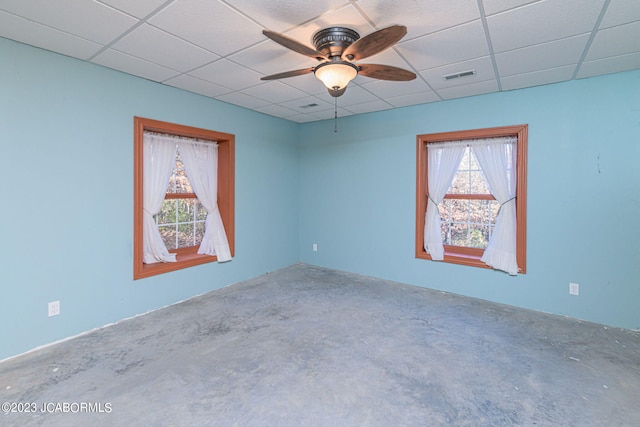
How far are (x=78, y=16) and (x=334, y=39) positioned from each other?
173 cm

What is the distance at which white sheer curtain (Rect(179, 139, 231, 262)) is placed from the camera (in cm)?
386

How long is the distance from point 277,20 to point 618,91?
3320mm

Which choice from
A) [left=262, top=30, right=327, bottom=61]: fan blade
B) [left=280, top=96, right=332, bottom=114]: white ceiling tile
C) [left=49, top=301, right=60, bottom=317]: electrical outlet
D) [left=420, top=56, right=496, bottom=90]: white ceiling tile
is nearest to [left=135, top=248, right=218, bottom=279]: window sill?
[left=49, top=301, right=60, bottom=317]: electrical outlet

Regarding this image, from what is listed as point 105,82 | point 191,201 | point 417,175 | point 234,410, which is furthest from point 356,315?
point 105,82

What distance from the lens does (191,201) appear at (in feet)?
13.1

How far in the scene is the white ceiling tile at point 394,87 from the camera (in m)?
3.13

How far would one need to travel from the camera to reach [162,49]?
2.43 meters

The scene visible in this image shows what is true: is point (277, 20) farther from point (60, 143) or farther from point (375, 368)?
point (375, 368)

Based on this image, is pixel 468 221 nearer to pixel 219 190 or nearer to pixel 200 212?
pixel 219 190

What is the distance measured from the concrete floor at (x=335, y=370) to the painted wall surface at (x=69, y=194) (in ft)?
0.84

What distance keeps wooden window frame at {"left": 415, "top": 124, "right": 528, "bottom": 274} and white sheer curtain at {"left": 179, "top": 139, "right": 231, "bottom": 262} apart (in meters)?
2.71

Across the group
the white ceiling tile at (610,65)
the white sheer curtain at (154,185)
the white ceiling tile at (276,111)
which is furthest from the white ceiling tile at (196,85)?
the white ceiling tile at (610,65)

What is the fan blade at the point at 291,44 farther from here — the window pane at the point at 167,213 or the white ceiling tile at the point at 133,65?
the window pane at the point at 167,213

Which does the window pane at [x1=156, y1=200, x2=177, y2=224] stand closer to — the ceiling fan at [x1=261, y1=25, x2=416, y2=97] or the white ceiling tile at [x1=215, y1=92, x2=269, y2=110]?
the white ceiling tile at [x1=215, y1=92, x2=269, y2=110]
